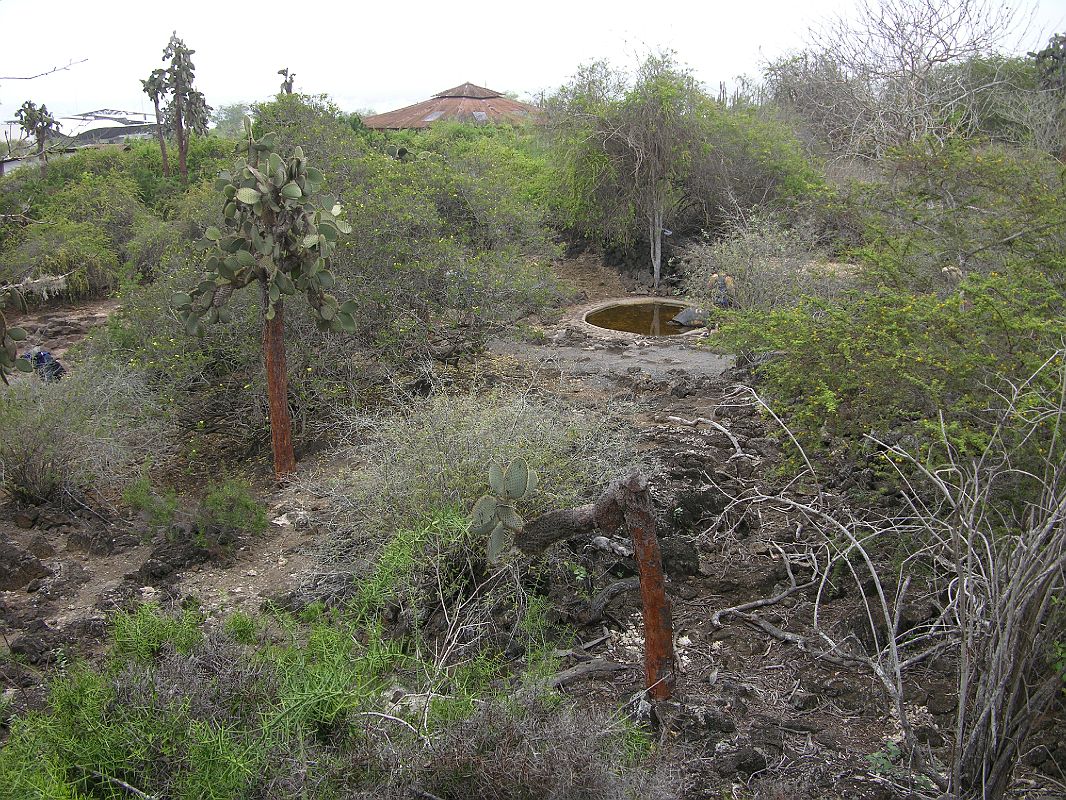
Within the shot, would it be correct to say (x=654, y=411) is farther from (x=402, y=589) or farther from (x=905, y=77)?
(x=905, y=77)

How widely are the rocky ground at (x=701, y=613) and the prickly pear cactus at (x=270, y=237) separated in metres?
1.69

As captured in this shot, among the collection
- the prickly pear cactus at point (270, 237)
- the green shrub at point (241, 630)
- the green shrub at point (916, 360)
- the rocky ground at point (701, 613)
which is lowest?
the rocky ground at point (701, 613)

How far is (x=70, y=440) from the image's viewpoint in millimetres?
6422

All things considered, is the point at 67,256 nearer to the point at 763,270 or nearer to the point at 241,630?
the point at 763,270

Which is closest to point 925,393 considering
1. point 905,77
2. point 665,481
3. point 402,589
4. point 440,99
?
point 665,481

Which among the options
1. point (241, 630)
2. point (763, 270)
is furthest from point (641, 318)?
point (241, 630)

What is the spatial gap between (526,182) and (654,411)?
39.4 feet

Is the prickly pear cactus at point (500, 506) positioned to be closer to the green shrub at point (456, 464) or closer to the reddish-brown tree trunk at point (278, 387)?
the green shrub at point (456, 464)

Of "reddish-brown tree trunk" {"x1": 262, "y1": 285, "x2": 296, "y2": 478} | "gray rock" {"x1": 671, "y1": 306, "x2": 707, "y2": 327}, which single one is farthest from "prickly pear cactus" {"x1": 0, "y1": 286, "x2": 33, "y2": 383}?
"gray rock" {"x1": 671, "y1": 306, "x2": 707, "y2": 327}

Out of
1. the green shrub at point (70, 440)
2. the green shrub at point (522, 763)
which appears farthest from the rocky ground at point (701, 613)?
the green shrub at point (522, 763)

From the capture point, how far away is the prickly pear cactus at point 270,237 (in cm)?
634

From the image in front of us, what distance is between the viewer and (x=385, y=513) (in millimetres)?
4793

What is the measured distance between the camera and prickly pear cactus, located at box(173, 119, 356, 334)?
6.34 m

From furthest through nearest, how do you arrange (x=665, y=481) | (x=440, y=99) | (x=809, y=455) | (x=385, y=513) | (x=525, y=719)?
(x=440, y=99)
(x=665, y=481)
(x=809, y=455)
(x=385, y=513)
(x=525, y=719)
